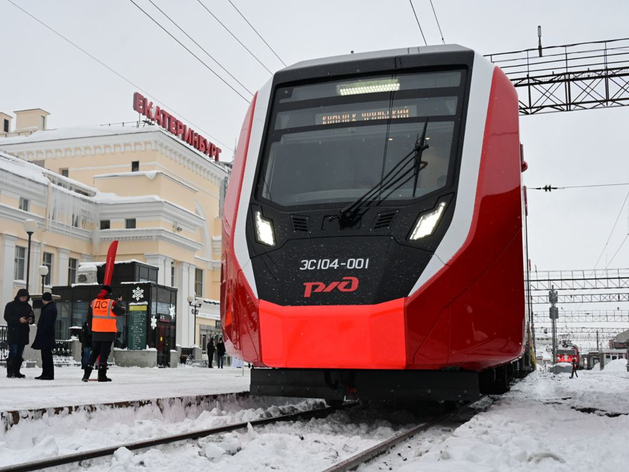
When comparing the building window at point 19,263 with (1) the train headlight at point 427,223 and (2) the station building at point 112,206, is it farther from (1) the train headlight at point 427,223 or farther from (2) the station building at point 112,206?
(1) the train headlight at point 427,223

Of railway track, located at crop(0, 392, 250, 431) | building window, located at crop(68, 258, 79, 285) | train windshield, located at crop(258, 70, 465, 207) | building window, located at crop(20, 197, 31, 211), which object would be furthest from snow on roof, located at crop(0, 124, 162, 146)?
train windshield, located at crop(258, 70, 465, 207)

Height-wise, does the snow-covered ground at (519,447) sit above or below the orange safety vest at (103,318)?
below

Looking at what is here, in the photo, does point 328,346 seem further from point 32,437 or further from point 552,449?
point 32,437

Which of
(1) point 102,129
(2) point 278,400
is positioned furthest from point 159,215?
(2) point 278,400

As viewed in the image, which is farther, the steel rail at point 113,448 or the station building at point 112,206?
the station building at point 112,206

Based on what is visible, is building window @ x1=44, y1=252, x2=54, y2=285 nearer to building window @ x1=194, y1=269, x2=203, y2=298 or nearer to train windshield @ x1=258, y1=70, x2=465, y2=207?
building window @ x1=194, y1=269, x2=203, y2=298

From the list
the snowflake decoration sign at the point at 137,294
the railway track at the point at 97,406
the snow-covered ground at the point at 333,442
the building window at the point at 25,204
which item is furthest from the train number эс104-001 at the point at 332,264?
the building window at the point at 25,204

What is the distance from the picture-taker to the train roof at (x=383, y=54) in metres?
8.39

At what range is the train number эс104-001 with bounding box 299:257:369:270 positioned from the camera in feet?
23.6

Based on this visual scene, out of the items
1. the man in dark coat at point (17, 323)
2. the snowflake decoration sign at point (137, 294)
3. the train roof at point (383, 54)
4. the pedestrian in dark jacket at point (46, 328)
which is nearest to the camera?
the train roof at point (383, 54)

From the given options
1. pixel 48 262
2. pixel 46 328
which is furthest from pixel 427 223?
pixel 48 262

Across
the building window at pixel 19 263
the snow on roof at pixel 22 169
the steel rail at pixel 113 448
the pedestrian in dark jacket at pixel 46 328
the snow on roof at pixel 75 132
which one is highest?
the snow on roof at pixel 75 132

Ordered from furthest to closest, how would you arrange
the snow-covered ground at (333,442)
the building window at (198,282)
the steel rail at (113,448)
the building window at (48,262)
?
the building window at (198,282) < the building window at (48,262) < the snow-covered ground at (333,442) < the steel rail at (113,448)

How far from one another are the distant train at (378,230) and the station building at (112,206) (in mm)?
27610
